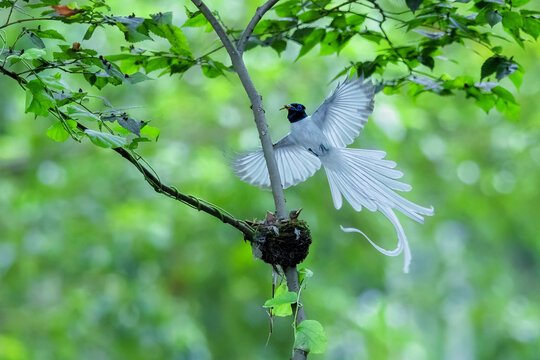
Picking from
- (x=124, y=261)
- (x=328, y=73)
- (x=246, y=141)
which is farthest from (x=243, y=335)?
(x=328, y=73)

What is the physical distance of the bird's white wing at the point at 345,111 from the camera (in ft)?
3.66

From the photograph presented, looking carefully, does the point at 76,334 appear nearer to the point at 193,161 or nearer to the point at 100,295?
the point at 100,295

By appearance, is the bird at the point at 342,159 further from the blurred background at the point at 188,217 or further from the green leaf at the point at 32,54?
the blurred background at the point at 188,217

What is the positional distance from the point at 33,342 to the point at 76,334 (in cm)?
30

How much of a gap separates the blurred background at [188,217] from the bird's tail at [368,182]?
6.05 feet

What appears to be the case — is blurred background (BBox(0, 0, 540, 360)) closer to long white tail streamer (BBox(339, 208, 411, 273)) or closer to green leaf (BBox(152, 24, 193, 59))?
green leaf (BBox(152, 24, 193, 59))

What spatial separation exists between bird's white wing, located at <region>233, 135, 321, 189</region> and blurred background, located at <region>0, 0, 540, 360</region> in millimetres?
1714

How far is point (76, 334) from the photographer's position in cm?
351

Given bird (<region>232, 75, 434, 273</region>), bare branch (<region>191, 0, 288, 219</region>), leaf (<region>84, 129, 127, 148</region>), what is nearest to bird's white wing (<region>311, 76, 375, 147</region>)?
A: bird (<region>232, 75, 434, 273</region>)

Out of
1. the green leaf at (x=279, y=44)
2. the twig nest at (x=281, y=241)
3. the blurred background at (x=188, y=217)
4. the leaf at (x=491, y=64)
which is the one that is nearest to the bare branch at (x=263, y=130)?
the twig nest at (x=281, y=241)

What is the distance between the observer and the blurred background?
10.9 ft

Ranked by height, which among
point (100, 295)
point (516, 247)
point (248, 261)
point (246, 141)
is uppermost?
point (516, 247)

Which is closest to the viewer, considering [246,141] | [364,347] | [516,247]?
[246,141]

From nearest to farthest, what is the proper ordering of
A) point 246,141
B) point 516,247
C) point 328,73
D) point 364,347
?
1. point 246,141
2. point 328,73
3. point 364,347
4. point 516,247
